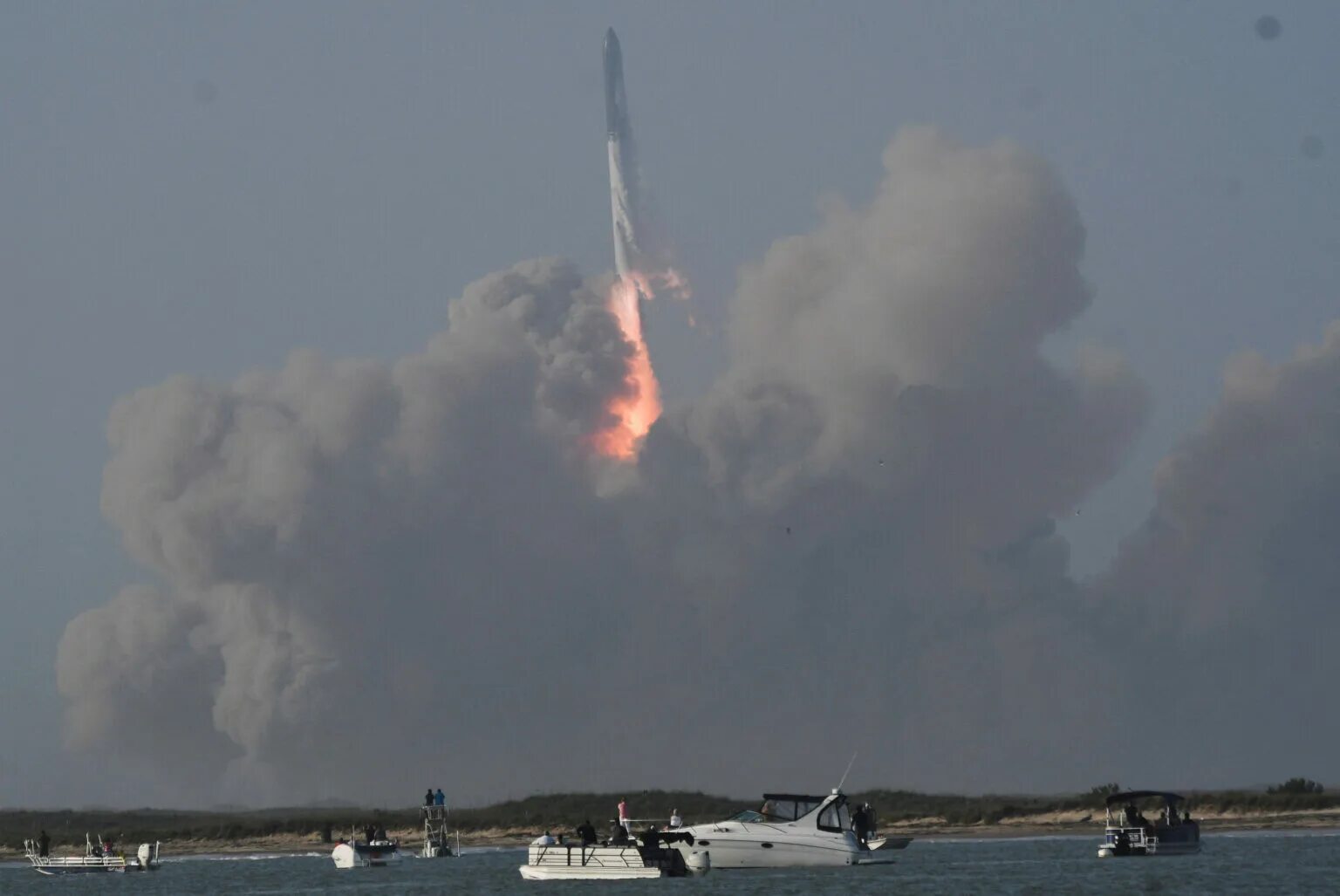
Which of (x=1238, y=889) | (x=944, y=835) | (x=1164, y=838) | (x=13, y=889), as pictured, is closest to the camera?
(x=1238, y=889)

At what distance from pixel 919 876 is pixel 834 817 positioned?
4.64m

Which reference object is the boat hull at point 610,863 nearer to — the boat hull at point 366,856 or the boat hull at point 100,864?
the boat hull at point 366,856

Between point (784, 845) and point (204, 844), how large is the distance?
77011 millimetres

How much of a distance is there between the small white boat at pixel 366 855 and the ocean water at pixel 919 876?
5.88ft

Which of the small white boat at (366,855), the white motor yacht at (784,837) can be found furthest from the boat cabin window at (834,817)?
the small white boat at (366,855)

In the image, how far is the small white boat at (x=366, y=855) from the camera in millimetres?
120312

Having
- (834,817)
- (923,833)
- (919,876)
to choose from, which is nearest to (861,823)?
(834,817)

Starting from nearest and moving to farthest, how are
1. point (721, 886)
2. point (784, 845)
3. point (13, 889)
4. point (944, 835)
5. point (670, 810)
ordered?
point (721, 886) → point (784, 845) → point (13, 889) → point (944, 835) → point (670, 810)

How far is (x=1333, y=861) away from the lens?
9550 cm

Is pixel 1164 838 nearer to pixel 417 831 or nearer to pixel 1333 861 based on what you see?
pixel 1333 861

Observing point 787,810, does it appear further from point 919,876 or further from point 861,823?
point 861,823

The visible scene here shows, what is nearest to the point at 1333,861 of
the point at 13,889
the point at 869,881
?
the point at 869,881

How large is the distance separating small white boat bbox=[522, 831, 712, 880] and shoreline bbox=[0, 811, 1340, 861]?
4361cm

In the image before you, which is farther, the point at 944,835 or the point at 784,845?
the point at 944,835
